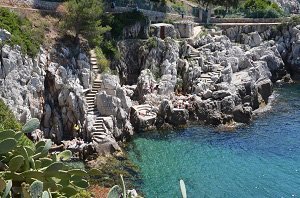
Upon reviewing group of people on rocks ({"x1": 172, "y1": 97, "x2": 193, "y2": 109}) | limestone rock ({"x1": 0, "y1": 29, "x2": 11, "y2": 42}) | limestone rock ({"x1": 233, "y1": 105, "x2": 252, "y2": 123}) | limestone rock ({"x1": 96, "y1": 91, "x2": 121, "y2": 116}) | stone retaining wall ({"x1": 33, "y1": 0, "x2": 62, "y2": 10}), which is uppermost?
stone retaining wall ({"x1": 33, "y1": 0, "x2": 62, "y2": 10})

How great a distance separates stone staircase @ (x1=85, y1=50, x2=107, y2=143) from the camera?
36.5m

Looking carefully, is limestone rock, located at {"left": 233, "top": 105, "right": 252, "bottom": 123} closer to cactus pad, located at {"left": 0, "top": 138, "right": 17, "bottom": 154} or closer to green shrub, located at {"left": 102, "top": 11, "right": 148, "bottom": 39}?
green shrub, located at {"left": 102, "top": 11, "right": 148, "bottom": 39}

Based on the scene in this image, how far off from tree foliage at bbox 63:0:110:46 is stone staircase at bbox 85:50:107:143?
236cm

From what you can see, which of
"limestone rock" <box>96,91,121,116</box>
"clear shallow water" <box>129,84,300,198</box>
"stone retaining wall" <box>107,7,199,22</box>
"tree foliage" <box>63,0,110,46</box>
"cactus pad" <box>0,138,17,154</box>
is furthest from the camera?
"stone retaining wall" <box>107,7,199,22</box>

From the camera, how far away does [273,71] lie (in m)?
64.9

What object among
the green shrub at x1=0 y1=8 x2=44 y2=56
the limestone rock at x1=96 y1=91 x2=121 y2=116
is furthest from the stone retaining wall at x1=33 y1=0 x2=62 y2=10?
the limestone rock at x1=96 y1=91 x2=121 y2=116

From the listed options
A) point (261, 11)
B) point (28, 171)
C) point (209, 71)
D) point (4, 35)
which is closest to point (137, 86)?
point (209, 71)

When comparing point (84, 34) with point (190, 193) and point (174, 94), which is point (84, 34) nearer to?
point (174, 94)

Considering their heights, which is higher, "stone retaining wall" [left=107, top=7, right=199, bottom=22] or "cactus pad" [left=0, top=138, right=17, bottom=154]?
"stone retaining wall" [left=107, top=7, right=199, bottom=22]

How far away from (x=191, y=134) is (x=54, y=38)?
15.9 m

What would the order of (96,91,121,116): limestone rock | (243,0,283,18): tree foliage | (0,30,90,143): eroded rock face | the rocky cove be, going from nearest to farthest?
1. (0,30,90,143): eroded rock face
2. the rocky cove
3. (96,91,121,116): limestone rock
4. (243,0,283,18): tree foliage

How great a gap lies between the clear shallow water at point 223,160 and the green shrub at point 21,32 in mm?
11999

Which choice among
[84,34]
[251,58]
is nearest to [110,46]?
[84,34]

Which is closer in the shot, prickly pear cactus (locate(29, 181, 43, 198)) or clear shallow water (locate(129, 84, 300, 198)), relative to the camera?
prickly pear cactus (locate(29, 181, 43, 198))
